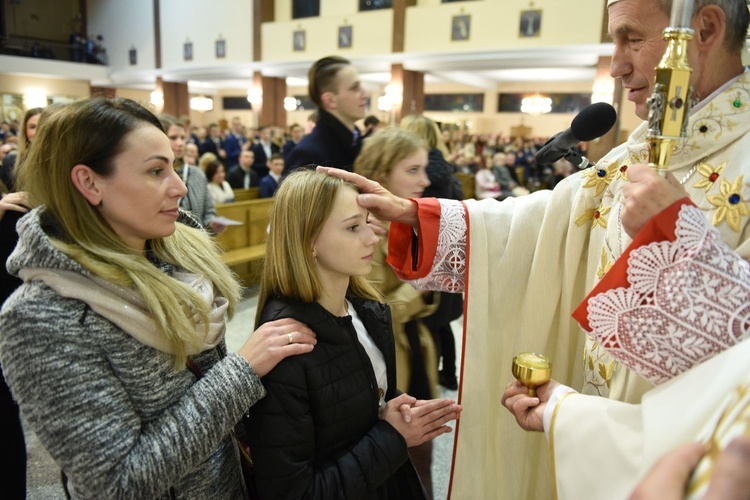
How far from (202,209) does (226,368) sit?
128 inches

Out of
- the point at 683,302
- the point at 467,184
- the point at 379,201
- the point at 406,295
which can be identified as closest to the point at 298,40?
the point at 467,184

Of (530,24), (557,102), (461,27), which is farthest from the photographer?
(557,102)

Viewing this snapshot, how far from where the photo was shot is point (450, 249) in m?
1.55

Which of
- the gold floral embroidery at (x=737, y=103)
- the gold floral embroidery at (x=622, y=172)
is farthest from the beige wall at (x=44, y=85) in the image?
the gold floral embroidery at (x=737, y=103)

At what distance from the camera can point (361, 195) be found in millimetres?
1453

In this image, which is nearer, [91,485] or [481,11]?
[91,485]

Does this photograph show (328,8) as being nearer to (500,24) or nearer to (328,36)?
(328,36)

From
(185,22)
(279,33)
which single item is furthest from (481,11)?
(185,22)

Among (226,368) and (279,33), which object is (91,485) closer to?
(226,368)

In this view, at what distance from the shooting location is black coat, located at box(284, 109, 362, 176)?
9.25ft

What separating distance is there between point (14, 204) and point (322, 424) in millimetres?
1671

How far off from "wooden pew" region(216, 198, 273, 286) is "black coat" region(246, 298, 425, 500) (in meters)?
3.95

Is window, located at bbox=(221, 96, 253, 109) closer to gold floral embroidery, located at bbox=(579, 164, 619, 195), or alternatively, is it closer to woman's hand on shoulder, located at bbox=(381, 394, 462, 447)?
gold floral embroidery, located at bbox=(579, 164, 619, 195)

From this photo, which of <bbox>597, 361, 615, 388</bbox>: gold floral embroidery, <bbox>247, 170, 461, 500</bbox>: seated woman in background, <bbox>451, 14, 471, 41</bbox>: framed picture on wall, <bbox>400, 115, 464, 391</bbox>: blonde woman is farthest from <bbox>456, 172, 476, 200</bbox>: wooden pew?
<bbox>597, 361, 615, 388</bbox>: gold floral embroidery
